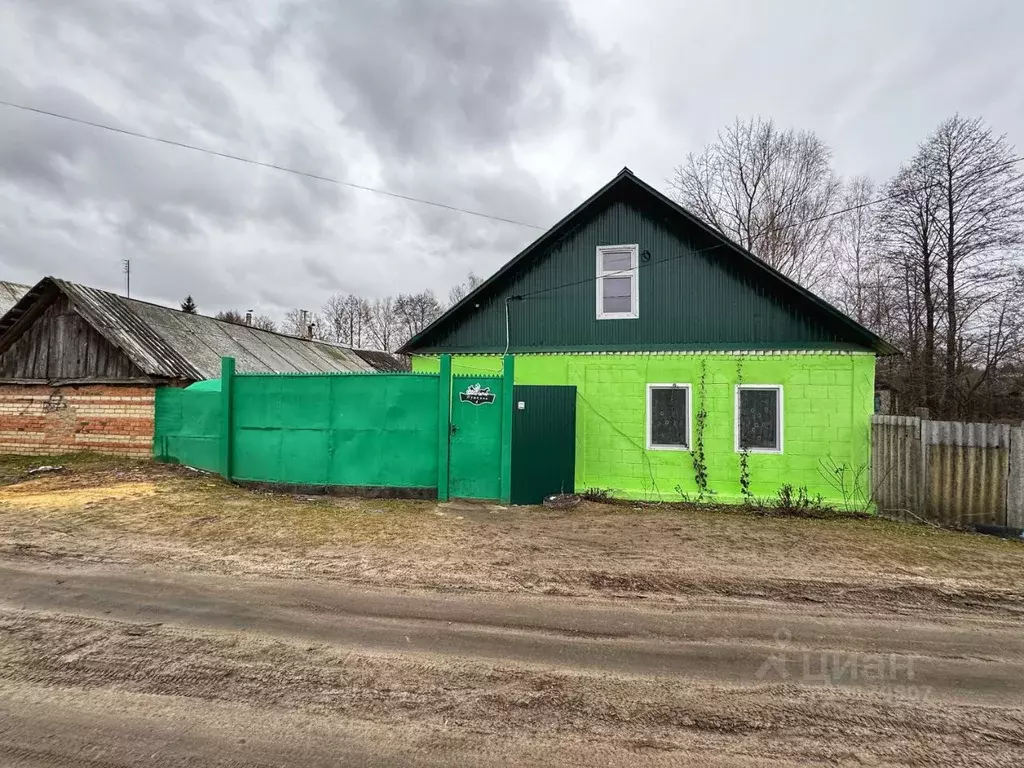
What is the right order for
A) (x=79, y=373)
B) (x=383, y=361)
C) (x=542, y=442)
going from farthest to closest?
(x=383, y=361)
(x=79, y=373)
(x=542, y=442)

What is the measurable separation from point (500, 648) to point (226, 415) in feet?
28.8

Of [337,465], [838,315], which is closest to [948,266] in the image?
[838,315]

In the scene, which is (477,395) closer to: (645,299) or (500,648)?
(645,299)

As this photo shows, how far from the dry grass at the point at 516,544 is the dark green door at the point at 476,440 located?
0.54 metres

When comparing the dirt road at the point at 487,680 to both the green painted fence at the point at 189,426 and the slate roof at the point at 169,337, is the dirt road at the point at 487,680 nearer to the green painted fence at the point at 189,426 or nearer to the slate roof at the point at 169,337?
the green painted fence at the point at 189,426

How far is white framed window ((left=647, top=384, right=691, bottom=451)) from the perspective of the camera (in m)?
9.89

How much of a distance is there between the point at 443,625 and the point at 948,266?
24102mm

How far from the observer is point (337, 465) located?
31.8ft

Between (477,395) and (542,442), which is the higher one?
(477,395)

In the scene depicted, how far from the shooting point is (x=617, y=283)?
10820mm

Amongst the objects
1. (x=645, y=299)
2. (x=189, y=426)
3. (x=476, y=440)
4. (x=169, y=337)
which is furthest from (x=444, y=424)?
(x=169, y=337)

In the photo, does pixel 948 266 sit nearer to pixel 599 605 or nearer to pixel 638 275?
pixel 638 275

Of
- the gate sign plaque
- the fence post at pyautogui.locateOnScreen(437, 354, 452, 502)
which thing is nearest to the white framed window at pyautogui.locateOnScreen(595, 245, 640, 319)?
the gate sign plaque

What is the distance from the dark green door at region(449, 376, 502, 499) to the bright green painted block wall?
1.81 metres
